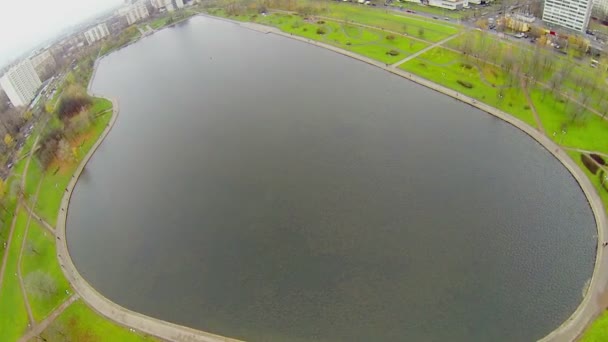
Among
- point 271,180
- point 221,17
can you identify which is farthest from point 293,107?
point 221,17

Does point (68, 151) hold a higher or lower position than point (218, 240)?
higher

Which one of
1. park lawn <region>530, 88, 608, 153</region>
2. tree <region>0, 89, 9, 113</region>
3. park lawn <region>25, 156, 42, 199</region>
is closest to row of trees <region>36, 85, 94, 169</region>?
park lawn <region>25, 156, 42, 199</region>

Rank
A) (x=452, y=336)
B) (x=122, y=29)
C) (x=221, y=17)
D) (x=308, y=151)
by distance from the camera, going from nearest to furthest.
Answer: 1. (x=452, y=336)
2. (x=308, y=151)
3. (x=221, y=17)
4. (x=122, y=29)

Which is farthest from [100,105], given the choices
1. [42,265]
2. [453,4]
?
[453,4]

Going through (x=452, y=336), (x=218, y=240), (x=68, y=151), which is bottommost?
(x=452, y=336)

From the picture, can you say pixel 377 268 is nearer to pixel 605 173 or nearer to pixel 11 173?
pixel 605 173

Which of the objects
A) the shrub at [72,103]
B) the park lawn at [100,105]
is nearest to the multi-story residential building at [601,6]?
the park lawn at [100,105]

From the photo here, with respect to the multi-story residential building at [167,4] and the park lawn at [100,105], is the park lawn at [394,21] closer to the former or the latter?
the park lawn at [100,105]

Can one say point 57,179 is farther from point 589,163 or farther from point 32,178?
point 589,163
